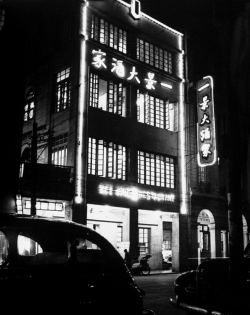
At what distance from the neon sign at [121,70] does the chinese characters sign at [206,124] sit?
4265mm

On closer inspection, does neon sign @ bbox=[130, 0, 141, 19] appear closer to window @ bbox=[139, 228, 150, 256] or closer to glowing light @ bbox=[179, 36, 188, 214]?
glowing light @ bbox=[179, 36, 188, 214]

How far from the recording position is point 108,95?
926 inches

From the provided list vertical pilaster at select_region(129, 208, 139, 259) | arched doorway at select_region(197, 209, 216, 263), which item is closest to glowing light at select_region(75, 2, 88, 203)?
vertical pilaster at select_region(129, 208, 139, 259)

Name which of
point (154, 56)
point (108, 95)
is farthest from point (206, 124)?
point (154, 56)

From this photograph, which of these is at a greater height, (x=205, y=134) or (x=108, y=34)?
(x=108, y=34)

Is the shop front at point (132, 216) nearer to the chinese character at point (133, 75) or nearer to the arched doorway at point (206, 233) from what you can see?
the arched doorway at point (206, 233)

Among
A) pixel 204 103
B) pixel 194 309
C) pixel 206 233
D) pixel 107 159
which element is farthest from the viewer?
pixel 206 233

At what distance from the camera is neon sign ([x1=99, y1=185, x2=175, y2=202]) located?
2188 cm

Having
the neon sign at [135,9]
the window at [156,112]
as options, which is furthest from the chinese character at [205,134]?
the neon sign at [135,9]

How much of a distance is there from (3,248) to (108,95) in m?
20.2

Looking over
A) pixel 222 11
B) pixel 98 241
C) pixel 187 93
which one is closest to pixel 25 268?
→ pixel 98 241

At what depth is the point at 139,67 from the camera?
81.6 ft

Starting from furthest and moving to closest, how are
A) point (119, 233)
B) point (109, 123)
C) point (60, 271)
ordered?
point (119, 233) < point (109, 123) < point (60, 271)

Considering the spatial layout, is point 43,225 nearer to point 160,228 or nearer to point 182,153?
point 160,228
